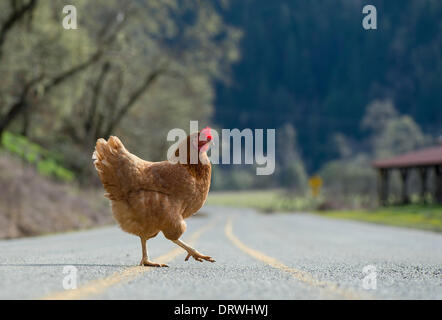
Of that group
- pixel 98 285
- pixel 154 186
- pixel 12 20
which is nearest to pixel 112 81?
pixel 12 20

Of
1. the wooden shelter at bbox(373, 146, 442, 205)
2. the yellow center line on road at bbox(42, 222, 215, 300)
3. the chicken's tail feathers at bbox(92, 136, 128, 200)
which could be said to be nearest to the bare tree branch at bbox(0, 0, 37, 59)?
the chicken's tail feathers at bbox(92, 136, 128, 200)

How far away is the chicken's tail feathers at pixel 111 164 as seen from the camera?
5301mm

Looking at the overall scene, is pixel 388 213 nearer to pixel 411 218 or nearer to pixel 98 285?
pixel 411 218

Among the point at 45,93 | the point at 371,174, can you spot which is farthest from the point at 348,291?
the point at 371,174

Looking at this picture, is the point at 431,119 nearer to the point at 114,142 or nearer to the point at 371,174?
the point at 371,174

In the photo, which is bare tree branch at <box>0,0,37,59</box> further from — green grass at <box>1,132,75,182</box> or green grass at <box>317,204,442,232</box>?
green grass at <box>317,204,442,232</box>

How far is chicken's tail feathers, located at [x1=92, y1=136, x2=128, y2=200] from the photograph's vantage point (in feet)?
17.4

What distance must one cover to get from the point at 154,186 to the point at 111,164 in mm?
532

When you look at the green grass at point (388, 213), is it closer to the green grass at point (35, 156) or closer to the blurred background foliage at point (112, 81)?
the blurred background foliage at point (112, 81)

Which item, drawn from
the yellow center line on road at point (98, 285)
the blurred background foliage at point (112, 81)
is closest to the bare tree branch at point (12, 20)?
the blurred background foliage at point (112, 81)

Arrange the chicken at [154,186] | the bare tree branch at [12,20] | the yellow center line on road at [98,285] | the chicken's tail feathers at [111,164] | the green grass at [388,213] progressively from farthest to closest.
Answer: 1. the green grass at [388,213]
2. the bare tree branch at [12,20]
3. the chicken's tail feathers at [111,164]
4. the chicken at [154,186]
5. the yellow center line on road at [98,285]

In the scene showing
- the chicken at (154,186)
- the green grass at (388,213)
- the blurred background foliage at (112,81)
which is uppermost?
the blurred background foliage at (112,81)

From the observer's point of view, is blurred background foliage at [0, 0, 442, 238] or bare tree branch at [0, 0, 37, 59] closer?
bare tree branch at [0, 0, 37, 59]

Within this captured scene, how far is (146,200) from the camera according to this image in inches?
201
